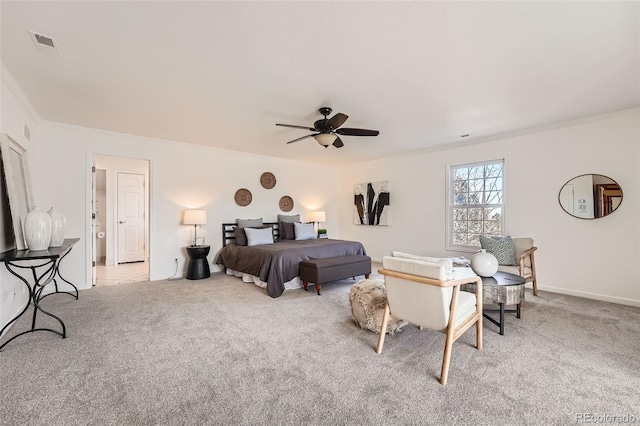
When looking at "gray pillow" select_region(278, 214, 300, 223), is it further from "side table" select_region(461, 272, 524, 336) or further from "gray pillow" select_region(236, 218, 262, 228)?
"side table" select_region(461, 272, 524, 336)

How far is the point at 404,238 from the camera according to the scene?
6125mm

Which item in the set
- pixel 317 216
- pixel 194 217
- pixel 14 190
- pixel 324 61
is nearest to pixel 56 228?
pixel 14 190

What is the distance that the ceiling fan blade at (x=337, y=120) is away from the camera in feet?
10.2

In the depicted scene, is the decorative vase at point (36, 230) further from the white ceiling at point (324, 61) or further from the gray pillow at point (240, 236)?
the gray pillow at point (240, 236)

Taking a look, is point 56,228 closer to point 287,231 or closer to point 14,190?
point 14,190

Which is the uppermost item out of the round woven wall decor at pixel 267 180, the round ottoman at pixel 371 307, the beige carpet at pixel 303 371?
the round woven wall decor at pixel 267 180

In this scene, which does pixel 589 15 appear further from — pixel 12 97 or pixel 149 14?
pixel 12 97

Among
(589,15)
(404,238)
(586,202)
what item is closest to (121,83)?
(589,15)

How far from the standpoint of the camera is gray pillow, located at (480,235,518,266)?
156 inches

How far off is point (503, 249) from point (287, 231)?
3.80 metres

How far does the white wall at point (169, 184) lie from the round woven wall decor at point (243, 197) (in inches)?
3.6

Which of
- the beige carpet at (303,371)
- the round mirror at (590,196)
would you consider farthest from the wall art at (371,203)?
the beige carpet at (303,371)

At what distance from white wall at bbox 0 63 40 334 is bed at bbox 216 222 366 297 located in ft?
8.47

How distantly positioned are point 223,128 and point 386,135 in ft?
8.42
